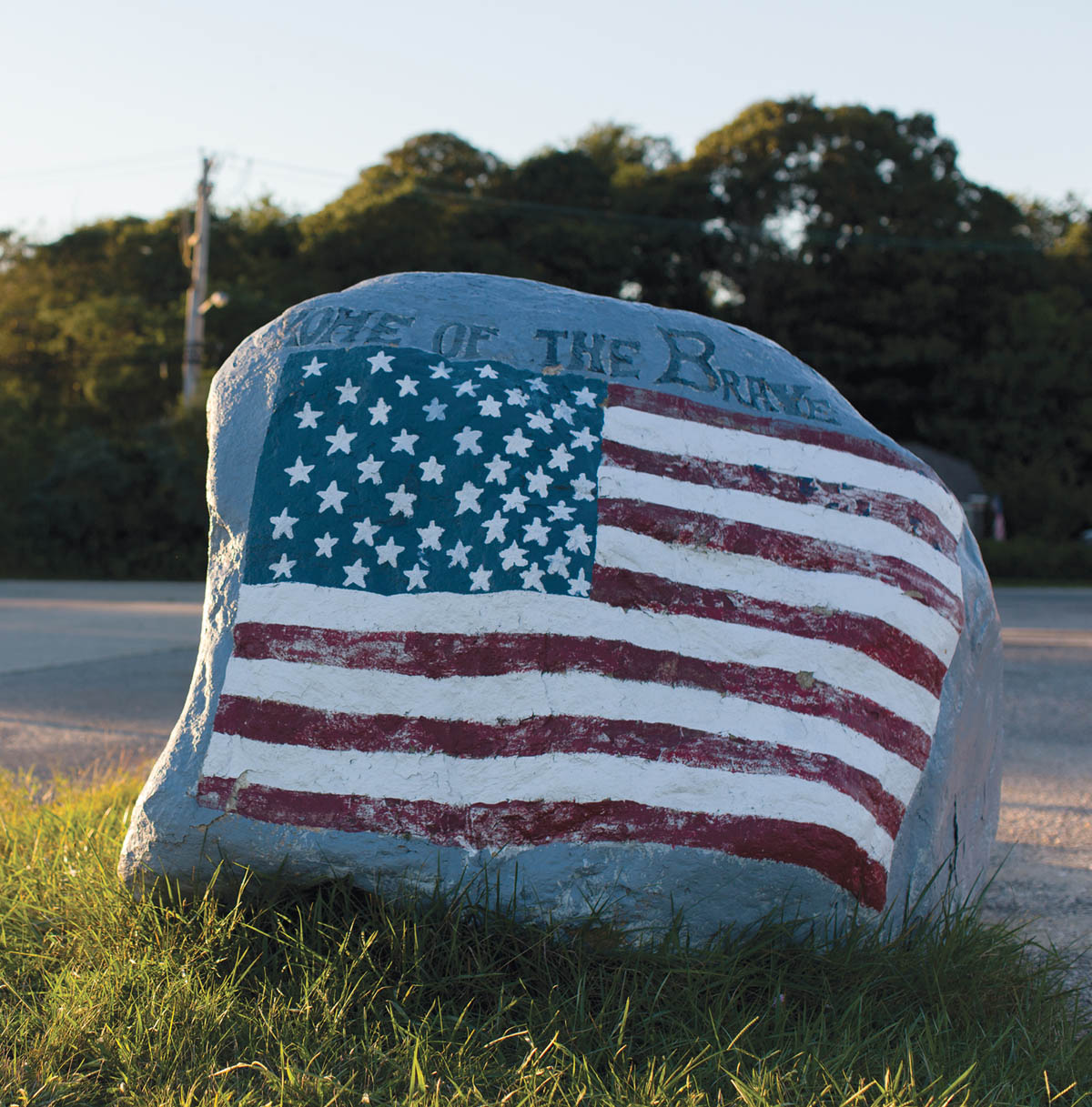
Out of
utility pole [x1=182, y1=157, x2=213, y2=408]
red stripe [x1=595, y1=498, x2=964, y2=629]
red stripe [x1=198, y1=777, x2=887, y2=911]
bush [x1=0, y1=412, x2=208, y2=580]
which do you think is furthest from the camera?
utility pole [x1=182, y1=157, x2=213, y2=408]

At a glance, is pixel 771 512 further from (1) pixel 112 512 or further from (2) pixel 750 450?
(1) pixel 112 512

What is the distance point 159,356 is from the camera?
2392cm

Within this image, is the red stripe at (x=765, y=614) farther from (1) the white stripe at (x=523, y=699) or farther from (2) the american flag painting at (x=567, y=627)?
(1) the white stripe at (x=523, y=699)

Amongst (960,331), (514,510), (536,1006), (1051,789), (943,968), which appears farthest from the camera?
(960,331)

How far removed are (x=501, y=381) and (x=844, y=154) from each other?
3221 cm

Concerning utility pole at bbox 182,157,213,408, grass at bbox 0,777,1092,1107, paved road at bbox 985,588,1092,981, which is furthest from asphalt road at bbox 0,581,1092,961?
utility pole at bbox 182,157,213,408

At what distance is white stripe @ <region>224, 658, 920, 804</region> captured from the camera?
8.77 feet

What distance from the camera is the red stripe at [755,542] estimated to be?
2.84 metres

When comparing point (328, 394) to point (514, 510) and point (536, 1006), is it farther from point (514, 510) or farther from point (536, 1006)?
point (536, 1006)

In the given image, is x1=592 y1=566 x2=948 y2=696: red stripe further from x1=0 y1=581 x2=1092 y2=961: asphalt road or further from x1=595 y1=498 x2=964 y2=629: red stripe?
x1=0 y1=581 x2=1092 y2=961: asphalt road

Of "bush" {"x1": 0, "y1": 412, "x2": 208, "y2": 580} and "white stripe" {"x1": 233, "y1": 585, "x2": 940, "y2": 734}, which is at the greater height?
"white stripe" {"x1": 233, "y1": 585, "x2": 940, "y2": 734}

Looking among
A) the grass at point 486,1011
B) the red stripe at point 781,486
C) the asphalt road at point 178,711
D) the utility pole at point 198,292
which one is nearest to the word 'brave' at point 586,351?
the red stripe at point 781,486

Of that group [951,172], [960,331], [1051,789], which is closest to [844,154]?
[951,172]

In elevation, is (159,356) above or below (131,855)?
above
